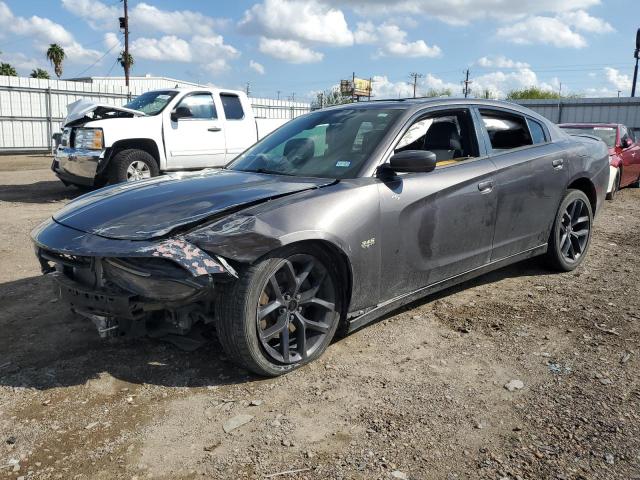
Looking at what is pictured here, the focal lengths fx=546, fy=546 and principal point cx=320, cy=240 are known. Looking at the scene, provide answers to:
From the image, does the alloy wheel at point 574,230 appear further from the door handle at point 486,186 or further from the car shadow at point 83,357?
the car shadow at point 83,357

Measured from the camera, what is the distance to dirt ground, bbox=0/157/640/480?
7.79 feet

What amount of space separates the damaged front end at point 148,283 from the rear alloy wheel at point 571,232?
3422 mm

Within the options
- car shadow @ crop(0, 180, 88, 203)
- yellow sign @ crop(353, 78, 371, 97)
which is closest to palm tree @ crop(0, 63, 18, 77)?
yellow sign @ crop(353, 78, 371, 97)

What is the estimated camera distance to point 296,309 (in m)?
3.13

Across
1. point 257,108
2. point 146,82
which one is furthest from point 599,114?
point 146,82

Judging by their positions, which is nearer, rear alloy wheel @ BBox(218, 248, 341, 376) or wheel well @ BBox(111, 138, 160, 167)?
rear alloy wheel @ BBox(218, 248, 341, 376)

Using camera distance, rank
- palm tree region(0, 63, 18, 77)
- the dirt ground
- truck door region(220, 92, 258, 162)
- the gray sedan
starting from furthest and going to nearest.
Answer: palm tree region(0, 63, 18, 77) → truck door region(220, 92, 258, 162) → the gray sedan → the dirt ground

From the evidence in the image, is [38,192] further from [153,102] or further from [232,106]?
[232,106]

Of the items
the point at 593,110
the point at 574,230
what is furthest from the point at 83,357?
the point at 593,110

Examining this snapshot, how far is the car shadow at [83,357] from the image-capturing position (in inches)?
123

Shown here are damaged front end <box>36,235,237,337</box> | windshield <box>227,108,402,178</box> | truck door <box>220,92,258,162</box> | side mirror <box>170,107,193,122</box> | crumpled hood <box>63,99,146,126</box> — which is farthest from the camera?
truck door <box>220,92,258,162</box>

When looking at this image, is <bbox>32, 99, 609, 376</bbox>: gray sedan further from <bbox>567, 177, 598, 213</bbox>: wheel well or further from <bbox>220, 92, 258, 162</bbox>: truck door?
<bbox>220, 92, 258, 162</bbox>: truck door

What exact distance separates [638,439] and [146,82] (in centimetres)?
4795

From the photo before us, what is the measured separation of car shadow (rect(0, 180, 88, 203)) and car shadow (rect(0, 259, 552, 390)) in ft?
20.3
